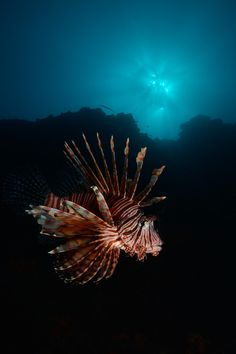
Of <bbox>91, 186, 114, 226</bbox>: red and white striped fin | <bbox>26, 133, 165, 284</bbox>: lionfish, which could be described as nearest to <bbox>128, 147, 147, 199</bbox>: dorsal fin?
<bbox>26, 133, 165, 284</bbox>: lionfish

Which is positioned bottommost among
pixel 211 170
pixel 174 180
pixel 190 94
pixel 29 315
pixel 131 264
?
pixel 29 315

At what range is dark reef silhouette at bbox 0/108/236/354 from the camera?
4.14m

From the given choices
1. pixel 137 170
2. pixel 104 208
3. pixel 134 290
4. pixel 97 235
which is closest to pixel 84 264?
pixel 97 235

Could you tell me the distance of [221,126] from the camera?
63.0 ft

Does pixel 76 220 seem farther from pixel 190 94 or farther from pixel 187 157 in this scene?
pixel 190 94

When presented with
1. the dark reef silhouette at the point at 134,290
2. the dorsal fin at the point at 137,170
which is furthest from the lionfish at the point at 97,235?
the dark reef silhouette at the point at 134,290

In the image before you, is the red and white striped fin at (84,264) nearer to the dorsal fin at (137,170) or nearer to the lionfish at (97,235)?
the lionfish at (97,235)

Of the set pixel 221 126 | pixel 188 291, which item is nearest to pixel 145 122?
pixel 221 126

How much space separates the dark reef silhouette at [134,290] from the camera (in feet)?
13.6

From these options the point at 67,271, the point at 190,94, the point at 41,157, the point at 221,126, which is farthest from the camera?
the point at 190,94

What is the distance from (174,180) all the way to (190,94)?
116 feet

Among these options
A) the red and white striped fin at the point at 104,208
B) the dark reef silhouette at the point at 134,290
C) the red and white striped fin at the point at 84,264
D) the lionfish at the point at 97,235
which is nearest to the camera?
the red and white striped fin at the point at 104,208

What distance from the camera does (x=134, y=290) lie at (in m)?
5.57

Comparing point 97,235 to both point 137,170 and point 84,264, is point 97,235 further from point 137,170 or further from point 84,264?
point 137,170
